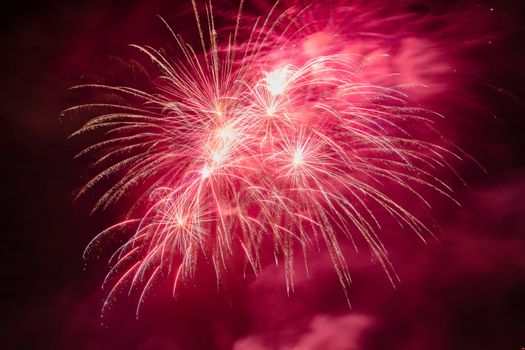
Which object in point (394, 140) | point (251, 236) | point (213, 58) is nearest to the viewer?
point (213, 58)

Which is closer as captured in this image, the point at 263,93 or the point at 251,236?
the point at 263,93

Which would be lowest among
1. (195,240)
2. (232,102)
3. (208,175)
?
(195,240)

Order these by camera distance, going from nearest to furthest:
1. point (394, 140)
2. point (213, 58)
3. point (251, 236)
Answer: point (213, 58) < point (394, 140) < point (251, 236)

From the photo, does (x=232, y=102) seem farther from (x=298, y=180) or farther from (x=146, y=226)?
(x=146, y=226)

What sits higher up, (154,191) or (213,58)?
(213,58)

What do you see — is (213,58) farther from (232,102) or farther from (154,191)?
(154,191)

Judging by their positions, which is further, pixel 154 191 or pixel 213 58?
pixel 154 191

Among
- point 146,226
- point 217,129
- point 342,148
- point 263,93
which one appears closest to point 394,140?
point 342,148

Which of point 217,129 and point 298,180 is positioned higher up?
point 217,129

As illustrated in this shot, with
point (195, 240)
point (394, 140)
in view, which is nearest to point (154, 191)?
point (195, 240)
